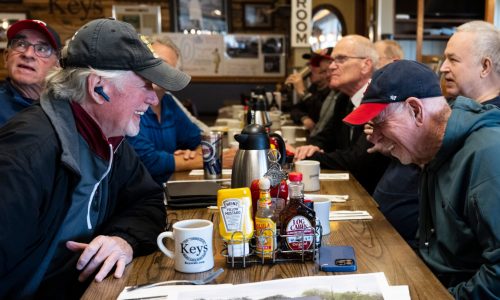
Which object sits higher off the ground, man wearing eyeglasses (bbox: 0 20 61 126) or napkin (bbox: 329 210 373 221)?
man wearing eyeglasses (bbox: 0 20 61 126)

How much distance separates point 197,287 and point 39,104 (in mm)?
676

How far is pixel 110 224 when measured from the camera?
4.79ft

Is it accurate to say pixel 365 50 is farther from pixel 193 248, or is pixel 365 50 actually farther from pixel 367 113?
pixel 193 248

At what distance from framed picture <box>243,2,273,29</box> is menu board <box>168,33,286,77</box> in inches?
7.1

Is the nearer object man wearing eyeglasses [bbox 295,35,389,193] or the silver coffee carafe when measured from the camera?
the silver coffee carafe

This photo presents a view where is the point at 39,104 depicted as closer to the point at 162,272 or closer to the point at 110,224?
the point at 110,224

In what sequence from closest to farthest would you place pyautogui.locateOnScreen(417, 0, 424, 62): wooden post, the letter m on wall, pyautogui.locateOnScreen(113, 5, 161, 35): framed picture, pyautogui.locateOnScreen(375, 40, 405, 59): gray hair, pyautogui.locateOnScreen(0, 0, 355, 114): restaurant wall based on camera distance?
pyautogui.locateOnScreen(375, 40, 405, 59): gray hair → the letter m on wall → pyautogui.locateOnScreen(417, 0, 424, 62): wooden post → pyautogui.locateOnScreen(0, 0, 355, 114): restaurant wall → pyautogui.locateOnScreen(113, 5, 161, 35): framed picture

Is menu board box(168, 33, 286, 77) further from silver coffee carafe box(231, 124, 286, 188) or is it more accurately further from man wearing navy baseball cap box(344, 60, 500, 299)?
man wearing navy baseball cap box(344, 60, 500, 299)

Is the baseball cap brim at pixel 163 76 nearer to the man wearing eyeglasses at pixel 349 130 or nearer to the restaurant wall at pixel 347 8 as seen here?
the man wearing eyeglasses at pixel 349 130

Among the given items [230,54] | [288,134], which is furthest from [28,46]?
[230,54]

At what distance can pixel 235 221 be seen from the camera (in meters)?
1.18

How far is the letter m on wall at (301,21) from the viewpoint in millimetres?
5363

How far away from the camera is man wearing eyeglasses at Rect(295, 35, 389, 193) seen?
2480 millimetres

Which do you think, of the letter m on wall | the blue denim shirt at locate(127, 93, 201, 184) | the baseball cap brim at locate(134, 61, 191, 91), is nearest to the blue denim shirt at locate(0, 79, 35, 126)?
the blue denim shirt at locate(127, 93, 201, 184)
